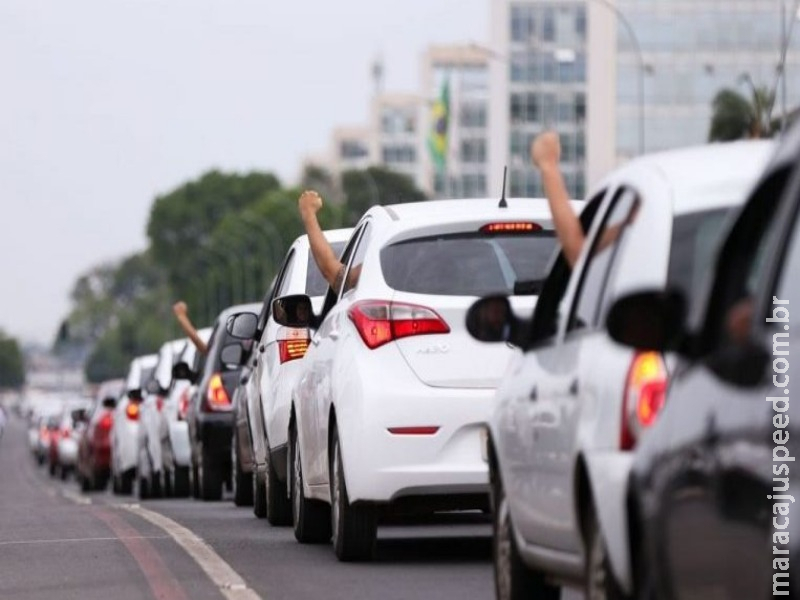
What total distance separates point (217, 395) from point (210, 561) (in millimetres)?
10897

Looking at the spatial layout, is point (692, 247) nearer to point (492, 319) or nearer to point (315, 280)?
point (492, 319)

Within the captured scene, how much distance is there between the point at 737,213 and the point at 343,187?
180 metres

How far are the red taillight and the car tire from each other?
26952mm

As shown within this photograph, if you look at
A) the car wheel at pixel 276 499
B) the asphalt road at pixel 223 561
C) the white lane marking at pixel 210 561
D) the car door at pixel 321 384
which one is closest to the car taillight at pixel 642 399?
the asphalt road at pixel 223 561

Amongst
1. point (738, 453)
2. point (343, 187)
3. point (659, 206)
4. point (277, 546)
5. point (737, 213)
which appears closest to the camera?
point (738, 453)

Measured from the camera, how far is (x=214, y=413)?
24.9m

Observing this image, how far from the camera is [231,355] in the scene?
2408 cm

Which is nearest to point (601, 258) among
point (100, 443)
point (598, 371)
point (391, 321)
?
point (598, 371)

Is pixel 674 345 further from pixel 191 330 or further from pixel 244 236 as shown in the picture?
pixel 244 236

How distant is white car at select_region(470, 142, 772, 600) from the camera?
756 cm

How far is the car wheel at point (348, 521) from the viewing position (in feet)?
44.2

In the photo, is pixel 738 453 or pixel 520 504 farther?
pixel 520 504

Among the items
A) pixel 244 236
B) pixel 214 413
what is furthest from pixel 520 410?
pixel 244 236

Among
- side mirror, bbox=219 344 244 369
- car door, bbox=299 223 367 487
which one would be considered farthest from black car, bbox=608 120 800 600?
side mirror, bbox=219 344 244 369
